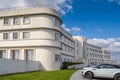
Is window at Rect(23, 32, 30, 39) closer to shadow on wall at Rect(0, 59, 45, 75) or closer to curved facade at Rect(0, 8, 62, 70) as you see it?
A: curved facade at Rect(0, 8, 62, 70)

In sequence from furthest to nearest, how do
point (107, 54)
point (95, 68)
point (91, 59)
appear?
point (107, 54)
point (91, 59)
point (95, 68)

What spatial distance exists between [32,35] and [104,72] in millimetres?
19650

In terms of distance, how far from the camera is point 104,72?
22438mm

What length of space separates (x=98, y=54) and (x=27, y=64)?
99.9m

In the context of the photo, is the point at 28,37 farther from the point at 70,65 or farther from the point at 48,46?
the point at 70,65

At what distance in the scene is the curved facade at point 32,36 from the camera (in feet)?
125

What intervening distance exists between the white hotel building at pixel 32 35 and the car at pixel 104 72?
1542cm

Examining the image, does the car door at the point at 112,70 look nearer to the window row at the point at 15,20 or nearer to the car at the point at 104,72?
the car at the point at 104,72

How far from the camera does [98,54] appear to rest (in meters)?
129

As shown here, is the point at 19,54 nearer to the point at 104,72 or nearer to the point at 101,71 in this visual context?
the point at 101,71

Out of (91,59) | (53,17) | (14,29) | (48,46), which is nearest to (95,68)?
(48,46)

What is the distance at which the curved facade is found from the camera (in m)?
38.0

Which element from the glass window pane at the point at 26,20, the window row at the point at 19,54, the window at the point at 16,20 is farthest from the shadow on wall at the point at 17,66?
the window at the point at 16,20

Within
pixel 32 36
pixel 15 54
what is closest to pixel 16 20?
pixel 32 36
